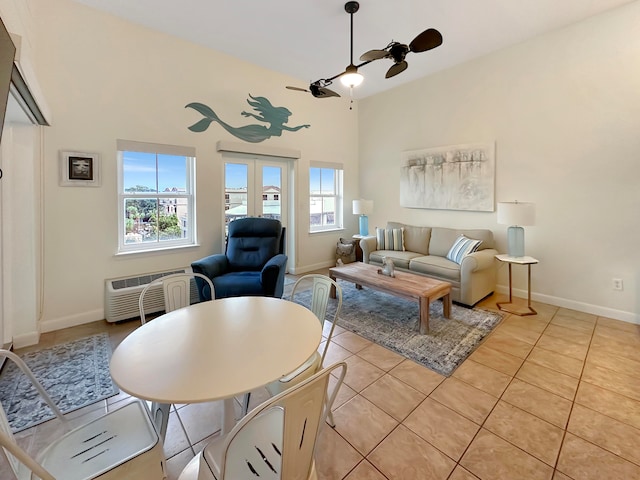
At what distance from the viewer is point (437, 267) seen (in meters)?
3.79

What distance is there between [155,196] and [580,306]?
543 cm

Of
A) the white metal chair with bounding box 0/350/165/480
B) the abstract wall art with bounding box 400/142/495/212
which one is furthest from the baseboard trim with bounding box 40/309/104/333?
the abstract wall art with bounding box 400/142/495/212

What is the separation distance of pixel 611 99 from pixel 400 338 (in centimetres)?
348

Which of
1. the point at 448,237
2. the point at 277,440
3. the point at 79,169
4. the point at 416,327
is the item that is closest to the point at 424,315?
the point at 416,327

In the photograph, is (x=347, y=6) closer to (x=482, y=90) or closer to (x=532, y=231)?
(x=482, y=90)

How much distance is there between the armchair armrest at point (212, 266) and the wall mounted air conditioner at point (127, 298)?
1.95 ft

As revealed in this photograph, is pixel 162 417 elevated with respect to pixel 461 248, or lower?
lower

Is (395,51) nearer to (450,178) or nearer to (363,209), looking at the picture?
(450,178)

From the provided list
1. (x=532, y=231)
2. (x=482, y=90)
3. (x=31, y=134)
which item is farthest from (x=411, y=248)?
(x=31, y=134)

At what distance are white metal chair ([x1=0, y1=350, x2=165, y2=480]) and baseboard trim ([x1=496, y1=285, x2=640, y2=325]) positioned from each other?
4403 mm

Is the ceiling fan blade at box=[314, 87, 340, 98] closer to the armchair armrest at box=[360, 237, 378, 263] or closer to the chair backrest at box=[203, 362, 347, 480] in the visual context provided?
the armchair armrest at box=[360, 237, 378, 263]

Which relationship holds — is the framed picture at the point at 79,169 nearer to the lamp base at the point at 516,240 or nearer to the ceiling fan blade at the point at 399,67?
the ceiling fan blade at the point at 399,67

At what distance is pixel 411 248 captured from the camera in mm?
4699

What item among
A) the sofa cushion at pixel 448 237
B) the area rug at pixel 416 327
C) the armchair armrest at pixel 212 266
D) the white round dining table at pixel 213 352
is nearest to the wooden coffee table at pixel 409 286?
the area rug at pixel 416 327
